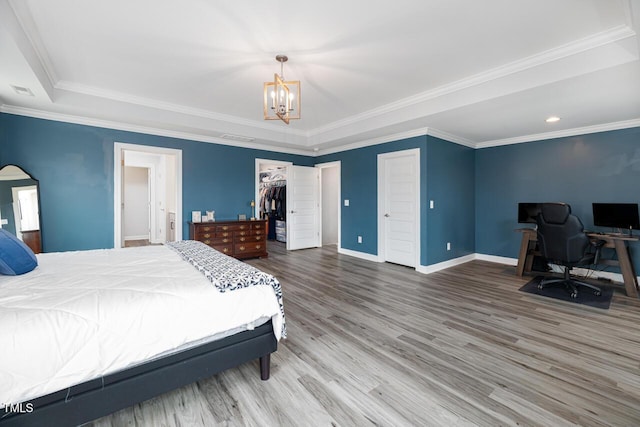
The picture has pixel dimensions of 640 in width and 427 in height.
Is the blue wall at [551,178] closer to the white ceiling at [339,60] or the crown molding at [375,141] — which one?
the white ceiling at [339,60]

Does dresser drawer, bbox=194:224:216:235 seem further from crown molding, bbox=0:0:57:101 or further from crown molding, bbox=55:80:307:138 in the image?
crown molding, bbox=0:0:57:101

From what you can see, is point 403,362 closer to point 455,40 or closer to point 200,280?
point 200,280

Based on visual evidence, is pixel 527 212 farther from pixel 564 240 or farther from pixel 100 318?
pixel 100 318

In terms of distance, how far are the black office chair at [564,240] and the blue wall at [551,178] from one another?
1.14 meters

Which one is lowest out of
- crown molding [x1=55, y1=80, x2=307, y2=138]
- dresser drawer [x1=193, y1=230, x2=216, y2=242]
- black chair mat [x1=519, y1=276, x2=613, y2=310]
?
black chair mat [x1=519, y1=276, x2=613, y2=310]

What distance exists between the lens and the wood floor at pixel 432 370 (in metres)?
1.58

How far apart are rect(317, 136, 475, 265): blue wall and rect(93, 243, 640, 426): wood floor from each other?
147 cm

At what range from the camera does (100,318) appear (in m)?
1.33

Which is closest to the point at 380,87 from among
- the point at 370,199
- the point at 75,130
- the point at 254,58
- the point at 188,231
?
the point at 254,58

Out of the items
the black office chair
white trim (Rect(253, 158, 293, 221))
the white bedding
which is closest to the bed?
the white bedding

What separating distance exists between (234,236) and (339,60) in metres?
3.62

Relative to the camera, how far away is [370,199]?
5.51m

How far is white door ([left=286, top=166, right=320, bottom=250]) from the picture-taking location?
6.42 meters

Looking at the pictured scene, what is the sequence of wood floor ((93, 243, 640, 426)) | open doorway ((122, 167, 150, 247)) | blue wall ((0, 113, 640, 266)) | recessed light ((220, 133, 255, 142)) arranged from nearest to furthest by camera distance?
wood floor ((93, 243, 640, 426)) → blue wall ((0, 113, 640, 266)) → recessed light ((220, 133, 255, 142)) → open doorway ((122, 167, 150, 247))
